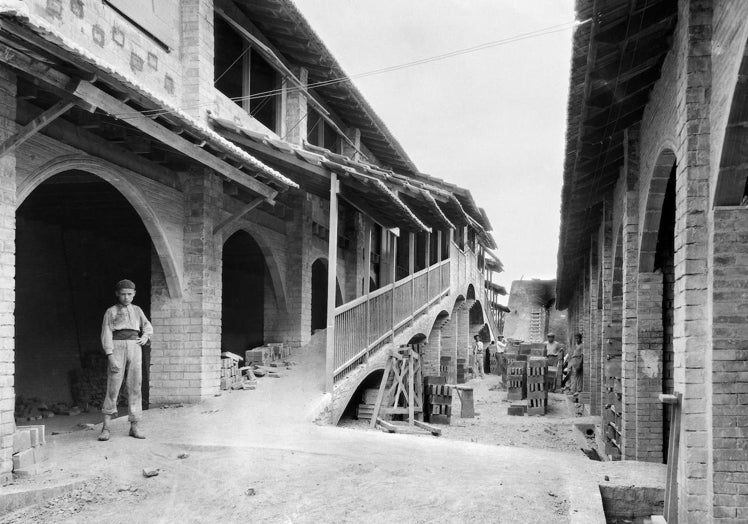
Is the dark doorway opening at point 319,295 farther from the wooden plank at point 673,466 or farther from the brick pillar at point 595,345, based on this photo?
the wooden plank at point 673,466

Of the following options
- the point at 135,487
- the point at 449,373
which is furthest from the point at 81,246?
the point at 449,373

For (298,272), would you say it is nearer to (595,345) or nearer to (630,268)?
(595,345)

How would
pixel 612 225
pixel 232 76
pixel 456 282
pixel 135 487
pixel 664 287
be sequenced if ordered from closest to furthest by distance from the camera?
pixel 135 487
pixel 664 287
pixel 612 225
pixel 232 76
pixel 456 282

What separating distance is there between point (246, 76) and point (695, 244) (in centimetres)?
954

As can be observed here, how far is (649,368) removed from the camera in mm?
7633

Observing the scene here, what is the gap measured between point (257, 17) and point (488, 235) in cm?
1832

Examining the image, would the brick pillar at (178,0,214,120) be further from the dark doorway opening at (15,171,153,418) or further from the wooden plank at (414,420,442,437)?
the wooden plank at (414,420,442,437)

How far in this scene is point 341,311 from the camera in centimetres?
1005

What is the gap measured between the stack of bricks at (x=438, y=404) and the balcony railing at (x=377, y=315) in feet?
4.32

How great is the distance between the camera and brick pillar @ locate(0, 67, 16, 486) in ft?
17.8

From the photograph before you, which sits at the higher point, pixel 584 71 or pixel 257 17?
pixel 257 17

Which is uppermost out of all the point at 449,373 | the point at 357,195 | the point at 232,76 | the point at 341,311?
the point at 232,76

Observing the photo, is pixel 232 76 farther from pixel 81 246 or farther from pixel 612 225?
pixel 612 225

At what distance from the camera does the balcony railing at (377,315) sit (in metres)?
10.3
